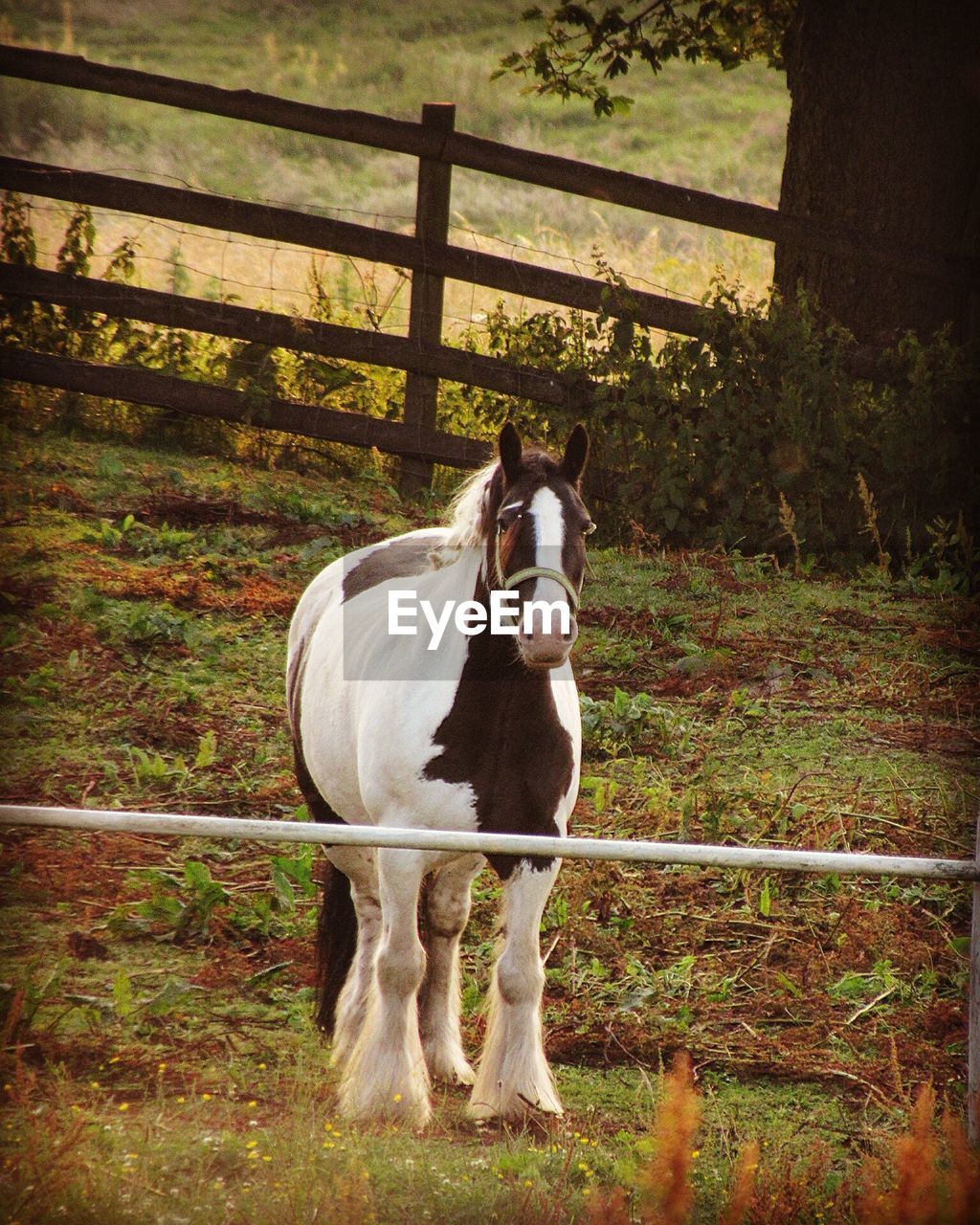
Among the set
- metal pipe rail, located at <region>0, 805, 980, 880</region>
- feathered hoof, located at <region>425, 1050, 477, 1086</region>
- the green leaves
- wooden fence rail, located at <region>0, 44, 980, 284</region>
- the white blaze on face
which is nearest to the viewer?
metal pipe rail, located at <region>0, 805, 980, 880</region>

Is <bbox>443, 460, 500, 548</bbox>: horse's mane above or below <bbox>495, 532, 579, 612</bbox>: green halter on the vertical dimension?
above

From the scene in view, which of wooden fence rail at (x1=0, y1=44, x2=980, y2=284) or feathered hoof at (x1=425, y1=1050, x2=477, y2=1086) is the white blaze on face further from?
wooden fence rail at (x1=0, y1=44, x2=980, y2=284)

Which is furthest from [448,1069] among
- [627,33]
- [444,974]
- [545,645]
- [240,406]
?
[627,33]

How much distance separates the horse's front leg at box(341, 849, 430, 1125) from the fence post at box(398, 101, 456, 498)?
3.90m

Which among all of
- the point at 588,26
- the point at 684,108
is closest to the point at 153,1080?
the point at 588,26

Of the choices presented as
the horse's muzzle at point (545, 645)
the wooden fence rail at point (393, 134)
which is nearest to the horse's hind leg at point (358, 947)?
the horse's muzzle at point (545, 645)

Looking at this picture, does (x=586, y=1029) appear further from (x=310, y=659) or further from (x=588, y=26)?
(x=588, y=26)

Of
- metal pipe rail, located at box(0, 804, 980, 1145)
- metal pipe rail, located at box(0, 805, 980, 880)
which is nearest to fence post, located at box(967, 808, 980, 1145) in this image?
metal pipe rail, located at box(0, 804, 980, 1145)

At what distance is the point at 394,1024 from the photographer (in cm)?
290

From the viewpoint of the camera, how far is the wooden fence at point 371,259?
6363 millimetres

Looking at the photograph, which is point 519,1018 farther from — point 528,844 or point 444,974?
point 528,844

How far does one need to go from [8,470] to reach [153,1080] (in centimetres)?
373

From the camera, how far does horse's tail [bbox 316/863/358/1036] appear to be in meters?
3.33

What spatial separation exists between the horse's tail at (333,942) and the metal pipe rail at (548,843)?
1.23 metres
